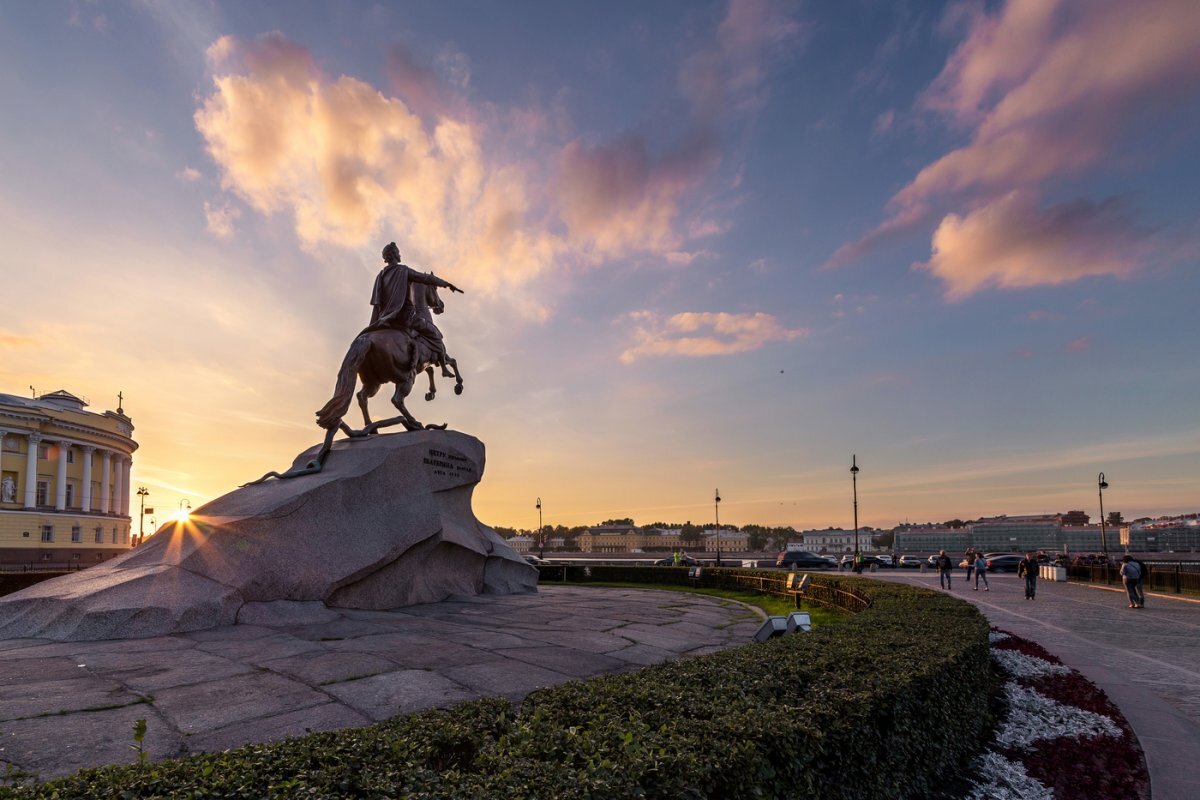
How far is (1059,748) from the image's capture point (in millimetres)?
6191

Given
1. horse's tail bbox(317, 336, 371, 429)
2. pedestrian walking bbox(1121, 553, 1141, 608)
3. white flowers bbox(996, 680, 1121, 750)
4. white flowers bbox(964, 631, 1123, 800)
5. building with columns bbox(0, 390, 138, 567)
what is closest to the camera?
white flowers bbox(964, 631, 1123, 800)

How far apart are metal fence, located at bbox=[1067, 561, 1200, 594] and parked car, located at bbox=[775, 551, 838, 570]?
14800 millimetres

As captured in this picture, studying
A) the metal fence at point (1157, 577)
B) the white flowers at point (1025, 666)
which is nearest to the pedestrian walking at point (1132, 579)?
the metal fence at point (1157, 577)

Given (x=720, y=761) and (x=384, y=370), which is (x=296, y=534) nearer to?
(x=384, y=370)

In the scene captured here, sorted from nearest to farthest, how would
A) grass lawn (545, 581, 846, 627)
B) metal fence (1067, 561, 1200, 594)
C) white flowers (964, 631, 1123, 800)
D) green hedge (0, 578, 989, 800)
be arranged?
green hedge (0, 578, 989, 800) < white flowers (964, 631, 1123, 800) < grass lawn (545, 581, 846, 627) < metal fence (1067, 561, 1200, 594)

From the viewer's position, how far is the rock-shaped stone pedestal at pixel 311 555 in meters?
8.62

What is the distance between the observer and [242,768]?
280 centimetres

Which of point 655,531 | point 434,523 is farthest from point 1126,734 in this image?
point 655,531

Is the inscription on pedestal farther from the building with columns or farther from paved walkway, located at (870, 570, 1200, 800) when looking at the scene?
the building with columns

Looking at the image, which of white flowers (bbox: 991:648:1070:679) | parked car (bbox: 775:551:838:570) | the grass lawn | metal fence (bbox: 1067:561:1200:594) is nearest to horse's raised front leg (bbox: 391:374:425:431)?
the grass lawn

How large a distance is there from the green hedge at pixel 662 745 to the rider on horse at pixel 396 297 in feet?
36.2

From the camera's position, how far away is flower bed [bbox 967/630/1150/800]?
530cm

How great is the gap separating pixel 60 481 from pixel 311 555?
60.7 m

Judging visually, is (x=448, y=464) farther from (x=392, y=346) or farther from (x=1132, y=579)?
(x=1132, y=579)
